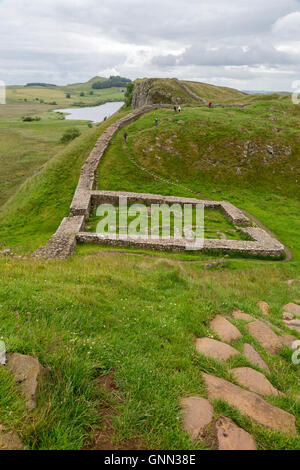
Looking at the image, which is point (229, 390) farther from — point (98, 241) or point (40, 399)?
point (98, 241)

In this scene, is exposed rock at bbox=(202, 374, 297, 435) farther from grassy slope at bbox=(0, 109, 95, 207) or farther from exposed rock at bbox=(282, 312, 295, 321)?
grassy slope at bbox=(0, 109, 95, 207)

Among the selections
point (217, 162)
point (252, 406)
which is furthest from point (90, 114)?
point (252, 406)

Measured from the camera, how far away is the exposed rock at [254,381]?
16.5ft

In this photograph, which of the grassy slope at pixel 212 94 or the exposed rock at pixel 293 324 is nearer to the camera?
the exposed rock at pixel 293 324

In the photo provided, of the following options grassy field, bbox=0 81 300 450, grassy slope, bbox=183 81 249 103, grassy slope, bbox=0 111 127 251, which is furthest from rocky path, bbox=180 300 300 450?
grassy slope, bbox=183 81 249 103

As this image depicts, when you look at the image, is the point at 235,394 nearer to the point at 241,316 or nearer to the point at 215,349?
the point at 215,349

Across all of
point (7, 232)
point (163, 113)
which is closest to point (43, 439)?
point (7, 232)

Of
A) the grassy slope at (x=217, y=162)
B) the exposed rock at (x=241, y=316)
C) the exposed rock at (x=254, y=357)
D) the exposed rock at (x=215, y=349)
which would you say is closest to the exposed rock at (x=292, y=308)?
the exposed rock at (x=241, y=316)

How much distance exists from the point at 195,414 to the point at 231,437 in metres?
0.58

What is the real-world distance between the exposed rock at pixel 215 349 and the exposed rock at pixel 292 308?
5768mm

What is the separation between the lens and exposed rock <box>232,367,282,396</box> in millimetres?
5043

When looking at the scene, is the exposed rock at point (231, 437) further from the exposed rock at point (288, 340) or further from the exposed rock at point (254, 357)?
the exposed rock at point (288, 340)

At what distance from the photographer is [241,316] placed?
329 inches
